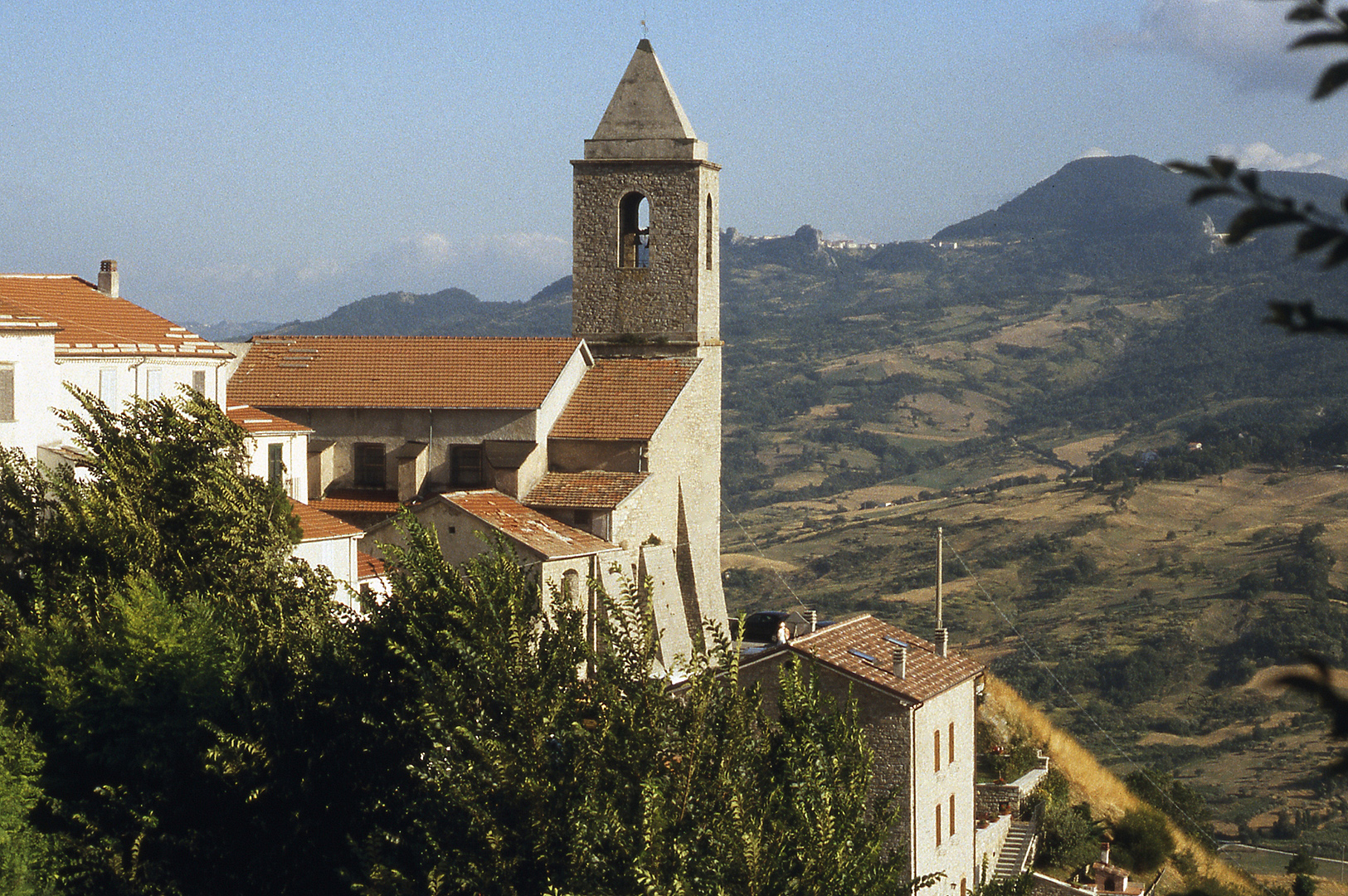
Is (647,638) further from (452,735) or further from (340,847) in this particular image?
(340,847)

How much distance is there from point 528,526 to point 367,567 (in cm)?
331

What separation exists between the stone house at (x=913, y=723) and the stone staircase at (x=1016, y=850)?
2.64 m

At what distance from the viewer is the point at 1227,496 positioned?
113 metres

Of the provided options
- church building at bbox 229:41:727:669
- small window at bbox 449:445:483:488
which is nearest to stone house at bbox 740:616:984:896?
church building at bbox 229:41:727:669

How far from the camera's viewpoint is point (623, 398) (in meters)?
34.5

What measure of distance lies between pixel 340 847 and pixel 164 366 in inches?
595

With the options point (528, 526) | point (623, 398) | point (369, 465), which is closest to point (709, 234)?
point (623, 398)

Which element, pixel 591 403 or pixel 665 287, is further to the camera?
pixel 665 287

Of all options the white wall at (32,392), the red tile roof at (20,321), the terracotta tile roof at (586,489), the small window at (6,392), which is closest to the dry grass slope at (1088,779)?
the terracotta tile roof at (586,489)

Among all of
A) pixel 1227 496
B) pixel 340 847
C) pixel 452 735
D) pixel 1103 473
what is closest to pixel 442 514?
pixel 340 847

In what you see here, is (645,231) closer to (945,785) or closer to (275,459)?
(275,459)

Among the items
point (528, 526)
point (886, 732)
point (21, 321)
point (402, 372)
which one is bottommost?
point (886, 732)

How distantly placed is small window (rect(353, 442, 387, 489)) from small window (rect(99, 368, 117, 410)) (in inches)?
286

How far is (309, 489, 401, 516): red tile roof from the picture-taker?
3306 centimetres
